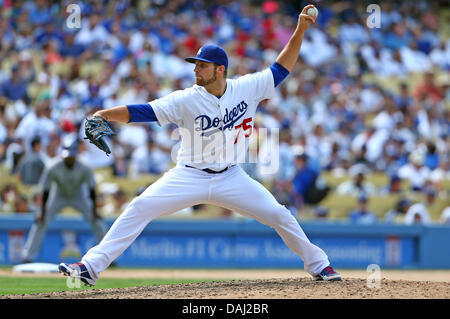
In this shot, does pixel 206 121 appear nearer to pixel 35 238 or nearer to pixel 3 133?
pixel 35 238

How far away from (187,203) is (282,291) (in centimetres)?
105

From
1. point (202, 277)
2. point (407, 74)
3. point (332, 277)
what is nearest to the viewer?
point (332, 277)

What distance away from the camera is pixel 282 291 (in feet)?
19.4

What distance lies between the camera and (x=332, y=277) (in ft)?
21.4

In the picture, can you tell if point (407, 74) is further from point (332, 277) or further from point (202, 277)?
point (332, 277)

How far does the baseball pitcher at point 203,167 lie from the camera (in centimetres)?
610

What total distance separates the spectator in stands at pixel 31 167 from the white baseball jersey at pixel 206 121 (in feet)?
21.8

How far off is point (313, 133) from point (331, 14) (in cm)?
621

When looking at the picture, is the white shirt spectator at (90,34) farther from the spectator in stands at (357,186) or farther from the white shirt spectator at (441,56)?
the white shirt spectator at (441,56)

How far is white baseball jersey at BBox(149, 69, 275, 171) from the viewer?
6195mm

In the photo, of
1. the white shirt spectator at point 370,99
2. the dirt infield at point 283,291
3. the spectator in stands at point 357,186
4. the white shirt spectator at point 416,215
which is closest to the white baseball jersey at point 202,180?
the dirt infield at point 283,291
